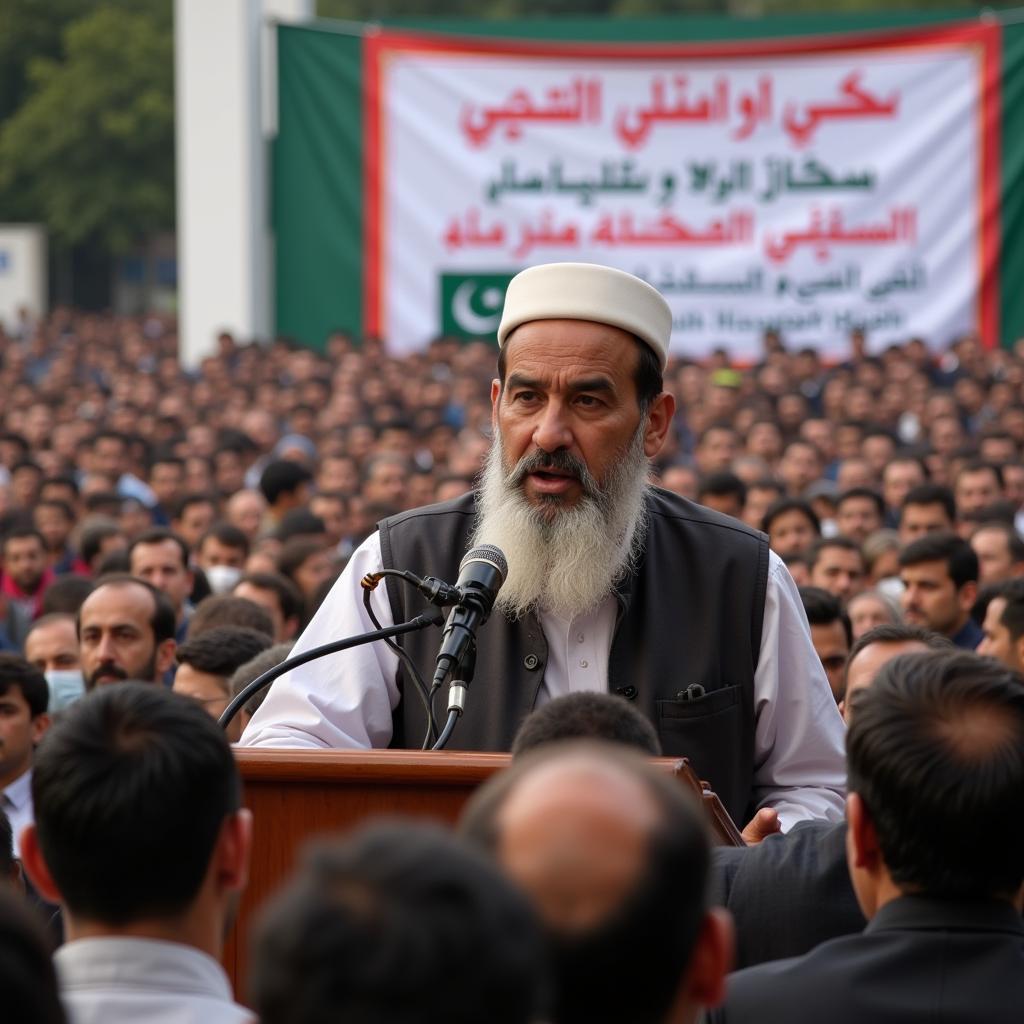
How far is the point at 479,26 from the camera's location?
19219 millimetres

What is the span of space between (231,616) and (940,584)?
272 centimetres

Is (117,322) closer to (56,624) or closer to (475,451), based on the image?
(475,451)

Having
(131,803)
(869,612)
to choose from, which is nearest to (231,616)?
(869,612)

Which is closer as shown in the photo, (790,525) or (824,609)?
(824,609)

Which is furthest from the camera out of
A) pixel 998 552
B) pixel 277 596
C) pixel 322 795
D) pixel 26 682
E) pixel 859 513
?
pixel 859 513

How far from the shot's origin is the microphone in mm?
2963

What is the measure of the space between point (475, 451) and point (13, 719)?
7.21m

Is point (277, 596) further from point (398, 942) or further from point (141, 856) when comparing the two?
point (398, 942)

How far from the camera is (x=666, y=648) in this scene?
3.57m

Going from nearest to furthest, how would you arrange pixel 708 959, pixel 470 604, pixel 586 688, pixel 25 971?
pixel 25 971, pixel 708 959, pixel 470 604, pixel 586 688


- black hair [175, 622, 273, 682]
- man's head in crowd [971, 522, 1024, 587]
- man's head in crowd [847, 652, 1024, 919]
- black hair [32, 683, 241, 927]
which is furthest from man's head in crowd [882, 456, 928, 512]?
black hair [32, 683, 241, 927]

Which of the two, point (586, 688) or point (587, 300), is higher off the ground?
point (587, 300)

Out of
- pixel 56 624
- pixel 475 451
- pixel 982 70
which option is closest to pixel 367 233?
pixel 982 70

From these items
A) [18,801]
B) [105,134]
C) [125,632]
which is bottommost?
[18,801]
